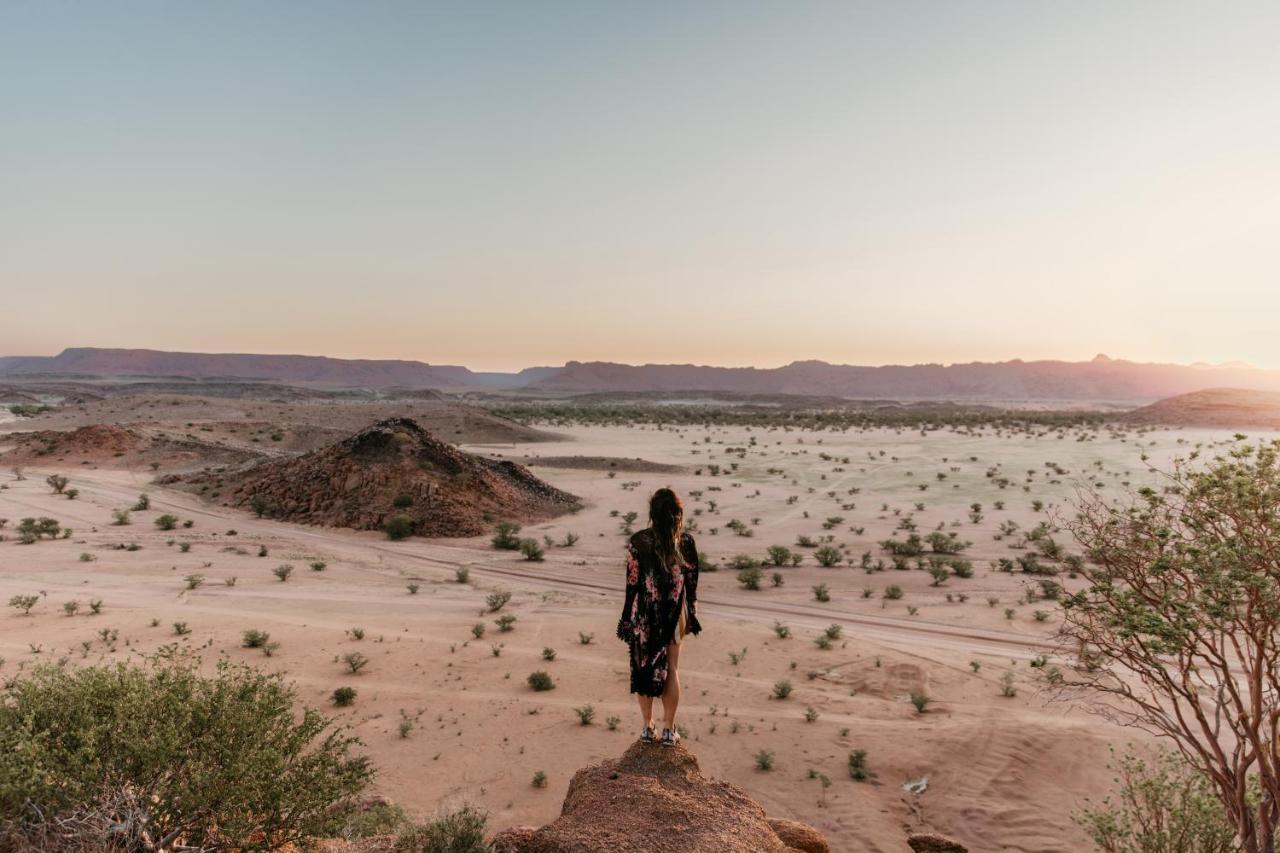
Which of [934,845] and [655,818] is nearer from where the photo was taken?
[655,818]

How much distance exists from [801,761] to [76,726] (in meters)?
7.52

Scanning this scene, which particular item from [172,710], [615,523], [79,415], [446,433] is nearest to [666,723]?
[172,710]

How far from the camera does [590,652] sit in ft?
39.1

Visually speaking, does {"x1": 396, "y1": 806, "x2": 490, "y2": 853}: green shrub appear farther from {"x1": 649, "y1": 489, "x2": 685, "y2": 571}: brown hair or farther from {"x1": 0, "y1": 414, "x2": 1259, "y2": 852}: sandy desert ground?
{"x1": 649, "y1": 489, "x2": 685, "y2": 571}: brown hair

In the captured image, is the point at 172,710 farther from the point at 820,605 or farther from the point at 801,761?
the point at 820,605

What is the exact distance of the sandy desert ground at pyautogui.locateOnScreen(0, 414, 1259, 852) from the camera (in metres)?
7.80

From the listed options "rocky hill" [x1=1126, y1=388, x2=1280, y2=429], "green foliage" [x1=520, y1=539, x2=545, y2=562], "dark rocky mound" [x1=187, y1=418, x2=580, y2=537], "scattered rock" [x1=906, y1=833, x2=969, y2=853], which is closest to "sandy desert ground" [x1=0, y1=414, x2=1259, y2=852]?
"scattered rock" [x1=906, y1=833, x2=969, y2=853]

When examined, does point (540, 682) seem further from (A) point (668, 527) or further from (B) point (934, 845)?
(A) point (668, 527)

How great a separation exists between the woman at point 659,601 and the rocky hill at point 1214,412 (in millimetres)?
87157

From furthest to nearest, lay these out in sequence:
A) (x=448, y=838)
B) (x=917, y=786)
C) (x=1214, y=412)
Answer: (x=1214, y=412)
(x=917, y=786)
(x=448, y=838)

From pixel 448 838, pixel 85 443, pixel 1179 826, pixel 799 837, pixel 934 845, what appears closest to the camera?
pixel 448 838

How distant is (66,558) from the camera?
55.5 ft

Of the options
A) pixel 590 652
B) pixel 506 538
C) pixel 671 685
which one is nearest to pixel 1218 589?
pixel 671 685

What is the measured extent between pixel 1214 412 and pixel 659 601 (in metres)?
100
